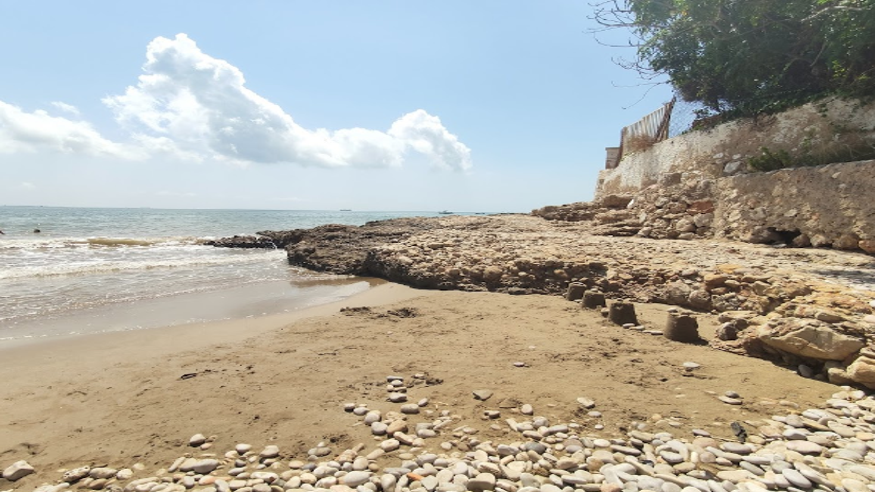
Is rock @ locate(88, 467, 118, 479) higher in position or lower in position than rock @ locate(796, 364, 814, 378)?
lower

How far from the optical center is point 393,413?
125 inches

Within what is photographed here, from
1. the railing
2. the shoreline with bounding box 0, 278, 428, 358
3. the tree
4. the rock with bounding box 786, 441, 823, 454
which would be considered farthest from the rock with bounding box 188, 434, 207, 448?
the railing

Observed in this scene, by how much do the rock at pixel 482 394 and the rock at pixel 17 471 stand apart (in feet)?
9.59

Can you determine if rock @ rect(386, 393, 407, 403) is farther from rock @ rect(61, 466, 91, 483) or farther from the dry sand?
rock @ rect(61, 466, 91, 483)

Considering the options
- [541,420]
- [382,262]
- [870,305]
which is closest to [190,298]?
[382,262]

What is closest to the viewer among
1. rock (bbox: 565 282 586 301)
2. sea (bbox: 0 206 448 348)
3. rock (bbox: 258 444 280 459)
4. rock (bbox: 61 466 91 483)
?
rock (bbox: 61 466 91 483)

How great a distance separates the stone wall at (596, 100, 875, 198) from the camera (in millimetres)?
8742

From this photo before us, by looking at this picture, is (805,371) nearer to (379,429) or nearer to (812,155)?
(379,429)

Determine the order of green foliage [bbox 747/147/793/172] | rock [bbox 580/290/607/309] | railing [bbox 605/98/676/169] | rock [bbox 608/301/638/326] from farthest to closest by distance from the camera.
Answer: railing [bbox 605/98/676/169] < green foliage [bbox 747/147/793/172] < rock [bbox 580/290/607/309] < rock [bbox 608/301/638/326]

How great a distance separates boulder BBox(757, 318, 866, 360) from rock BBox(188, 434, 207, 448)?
4.94 metres

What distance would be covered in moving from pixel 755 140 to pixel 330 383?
11.9 meters

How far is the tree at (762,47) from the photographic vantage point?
829 cm

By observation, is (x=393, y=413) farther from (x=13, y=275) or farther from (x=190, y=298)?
(x=13, y=275)

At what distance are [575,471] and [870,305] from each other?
3821mm
